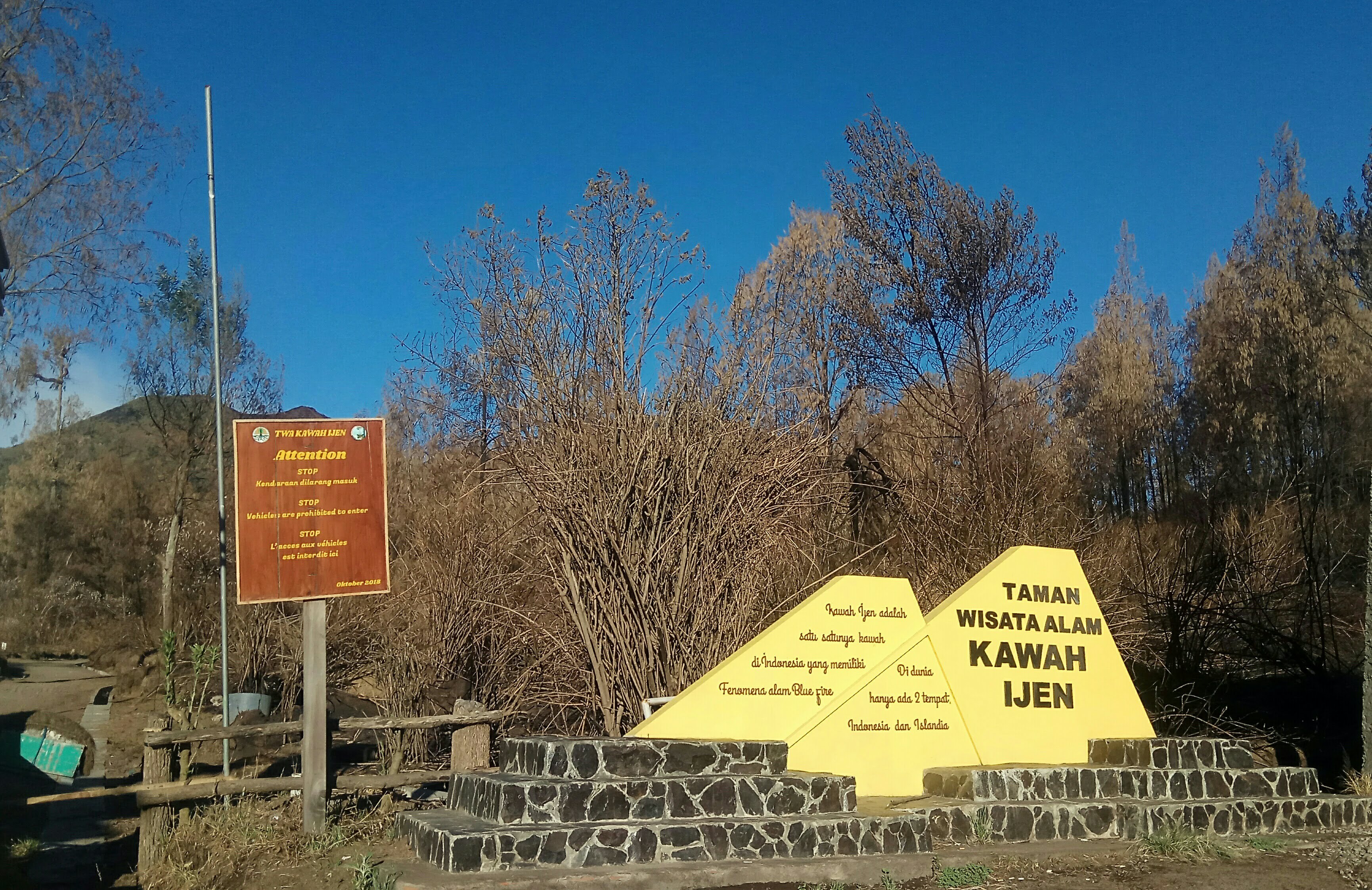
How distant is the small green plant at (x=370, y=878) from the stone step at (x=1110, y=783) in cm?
476

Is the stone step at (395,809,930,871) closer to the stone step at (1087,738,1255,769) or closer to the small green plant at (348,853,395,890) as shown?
the small green plant at (348,853,395,890)

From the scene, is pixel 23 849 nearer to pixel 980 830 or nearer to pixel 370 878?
pixel 370 878

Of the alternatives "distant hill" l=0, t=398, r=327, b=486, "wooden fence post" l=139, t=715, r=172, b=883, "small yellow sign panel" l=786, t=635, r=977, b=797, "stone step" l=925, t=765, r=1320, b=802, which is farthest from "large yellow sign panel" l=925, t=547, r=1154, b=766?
"distant hill" l=0, t=398, r=327, b=486

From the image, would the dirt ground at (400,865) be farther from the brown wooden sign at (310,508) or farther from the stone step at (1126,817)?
the brown wooden sign at (310,508)

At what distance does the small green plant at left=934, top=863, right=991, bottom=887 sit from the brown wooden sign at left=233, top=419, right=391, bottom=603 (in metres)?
5.14

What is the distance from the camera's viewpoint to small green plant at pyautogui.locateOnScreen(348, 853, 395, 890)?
6.75m

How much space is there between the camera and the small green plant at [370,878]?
675cm

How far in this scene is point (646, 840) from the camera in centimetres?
742

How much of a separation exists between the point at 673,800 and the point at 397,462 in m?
12.2

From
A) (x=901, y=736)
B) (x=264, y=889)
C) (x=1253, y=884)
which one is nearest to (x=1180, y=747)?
(x=1253, y=884)

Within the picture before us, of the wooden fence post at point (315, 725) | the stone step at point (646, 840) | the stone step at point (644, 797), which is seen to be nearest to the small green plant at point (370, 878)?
the stone step at point (646, 840)

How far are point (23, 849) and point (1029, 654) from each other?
9810mm

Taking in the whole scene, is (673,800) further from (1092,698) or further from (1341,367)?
(1341,367)

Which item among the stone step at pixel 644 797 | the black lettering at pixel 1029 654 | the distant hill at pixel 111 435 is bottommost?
the stone step at pixel 644 797
